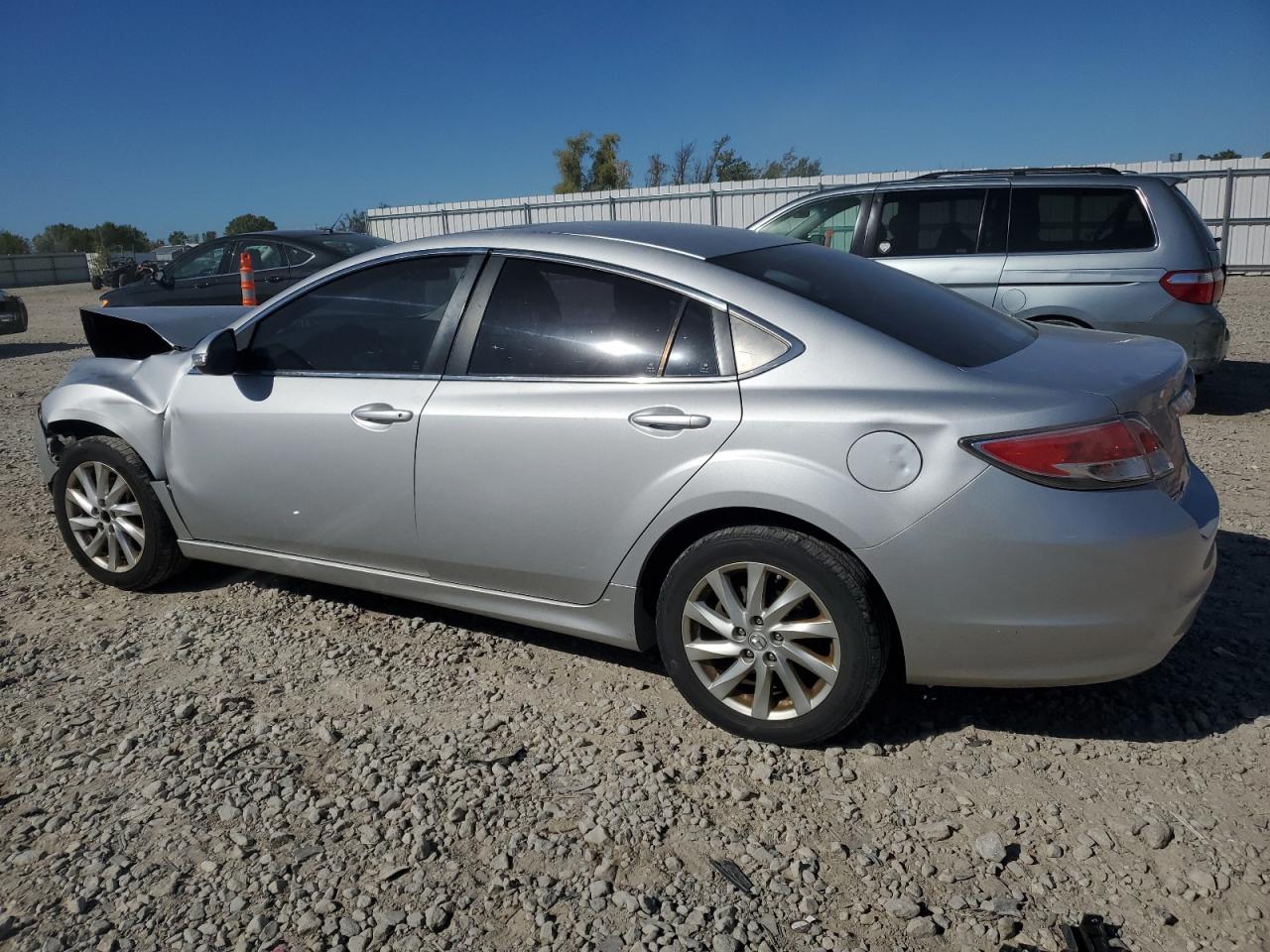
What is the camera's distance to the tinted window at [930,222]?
769cm

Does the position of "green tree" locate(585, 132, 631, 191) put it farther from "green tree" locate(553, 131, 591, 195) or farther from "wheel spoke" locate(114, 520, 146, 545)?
"wheel spoke" locate(114, 520, 146, 545)

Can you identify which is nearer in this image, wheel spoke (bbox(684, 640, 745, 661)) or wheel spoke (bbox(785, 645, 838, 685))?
wheel spoke (bbox(785, 645, 838, 685))

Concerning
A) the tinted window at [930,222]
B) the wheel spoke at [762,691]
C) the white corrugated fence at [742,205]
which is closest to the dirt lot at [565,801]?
the wheel spoke at [762,691]

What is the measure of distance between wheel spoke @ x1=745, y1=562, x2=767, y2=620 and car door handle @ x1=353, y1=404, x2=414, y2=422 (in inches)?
54.2

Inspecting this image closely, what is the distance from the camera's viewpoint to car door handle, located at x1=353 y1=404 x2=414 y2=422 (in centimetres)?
362

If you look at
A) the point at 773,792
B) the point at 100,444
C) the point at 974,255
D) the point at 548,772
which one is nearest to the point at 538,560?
the point at 548,772

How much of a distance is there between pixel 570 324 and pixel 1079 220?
5.45 metres

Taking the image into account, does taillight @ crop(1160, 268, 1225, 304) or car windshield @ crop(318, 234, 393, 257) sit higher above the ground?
car windshield @ crop(318, 234, 393, 257)

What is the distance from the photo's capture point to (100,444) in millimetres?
4434

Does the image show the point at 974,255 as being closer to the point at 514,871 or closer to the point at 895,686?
the point at 895,686

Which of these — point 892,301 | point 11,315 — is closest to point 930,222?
point 892,301

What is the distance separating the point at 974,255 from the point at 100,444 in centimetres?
606

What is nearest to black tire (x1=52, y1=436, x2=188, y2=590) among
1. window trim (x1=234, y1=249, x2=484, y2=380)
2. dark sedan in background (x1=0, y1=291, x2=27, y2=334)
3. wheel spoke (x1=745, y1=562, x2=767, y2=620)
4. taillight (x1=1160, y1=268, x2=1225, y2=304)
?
window trim (x1=234, y1=249, x2=484, y2=380)

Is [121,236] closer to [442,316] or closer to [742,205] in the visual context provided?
[742,205]
